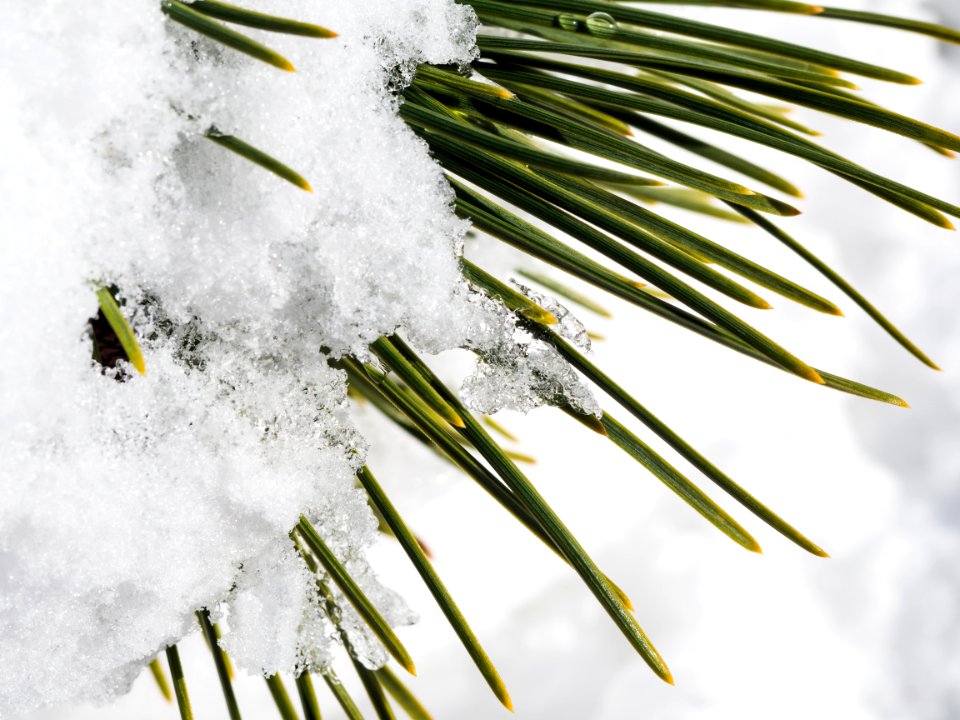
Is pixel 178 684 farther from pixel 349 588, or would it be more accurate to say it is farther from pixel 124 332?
pixel 124 332

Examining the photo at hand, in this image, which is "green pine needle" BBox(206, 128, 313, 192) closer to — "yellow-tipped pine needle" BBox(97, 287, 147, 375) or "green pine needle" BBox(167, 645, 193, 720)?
"yellow-tipped pine needle" BBox(97, 287, 147, 375)

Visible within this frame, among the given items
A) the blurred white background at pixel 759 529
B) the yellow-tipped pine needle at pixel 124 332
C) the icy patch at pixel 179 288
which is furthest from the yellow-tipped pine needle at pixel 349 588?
the blurred white background at pixel 759 529

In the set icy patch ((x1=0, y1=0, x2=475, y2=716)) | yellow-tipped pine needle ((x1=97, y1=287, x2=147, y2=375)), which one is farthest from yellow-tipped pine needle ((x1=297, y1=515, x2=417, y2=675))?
yellow-tipped pine needle ((x1=97, y1=287, x2=147, y2=375))

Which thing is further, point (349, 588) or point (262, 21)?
point (349, 588)

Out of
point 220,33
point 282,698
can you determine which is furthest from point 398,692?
point 220,33

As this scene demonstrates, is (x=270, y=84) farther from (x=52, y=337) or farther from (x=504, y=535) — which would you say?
(x=504, y=535)

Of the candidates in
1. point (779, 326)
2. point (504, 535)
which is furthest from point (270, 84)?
point (779, 326)
